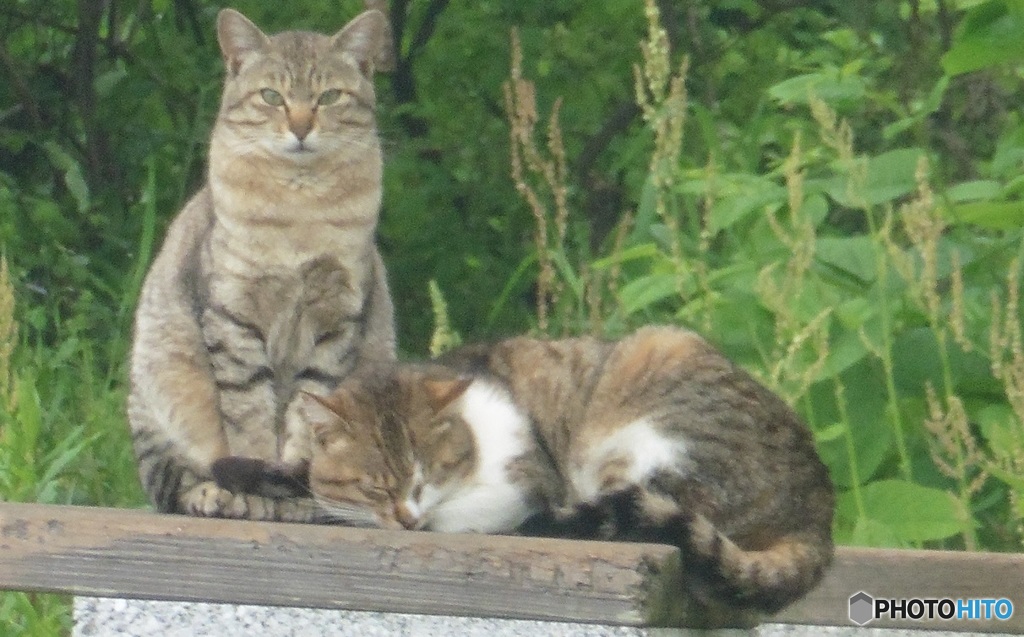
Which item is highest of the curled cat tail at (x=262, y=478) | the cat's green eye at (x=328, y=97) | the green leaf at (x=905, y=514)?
the cat's green eye at (x=328, y=97)

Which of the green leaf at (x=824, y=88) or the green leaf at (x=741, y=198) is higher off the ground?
the green leaf at (x=824, y=88)

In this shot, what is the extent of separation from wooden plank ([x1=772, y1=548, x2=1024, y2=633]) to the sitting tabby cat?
1024 millimetres

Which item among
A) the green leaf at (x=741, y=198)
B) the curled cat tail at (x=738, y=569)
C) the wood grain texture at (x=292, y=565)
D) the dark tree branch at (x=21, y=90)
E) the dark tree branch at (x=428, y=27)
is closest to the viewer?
the wood grain texture at (x=292, y=565)

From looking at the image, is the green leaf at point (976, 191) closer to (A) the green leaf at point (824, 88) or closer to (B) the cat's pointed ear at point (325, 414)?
(A) the green leaf at point (824, 88)

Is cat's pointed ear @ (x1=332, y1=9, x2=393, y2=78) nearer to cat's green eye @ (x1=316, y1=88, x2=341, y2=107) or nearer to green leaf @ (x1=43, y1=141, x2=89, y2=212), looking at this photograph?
cat's green eye @ (x1=316, y1=88, x2=341, y2=107)

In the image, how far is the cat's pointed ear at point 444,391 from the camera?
276 cm

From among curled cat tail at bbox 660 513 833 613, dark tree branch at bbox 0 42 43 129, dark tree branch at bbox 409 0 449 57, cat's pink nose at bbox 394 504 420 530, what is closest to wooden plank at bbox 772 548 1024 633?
curled cat tail at bbox 660 513 833 613

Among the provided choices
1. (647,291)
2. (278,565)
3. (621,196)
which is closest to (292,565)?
(278,565)

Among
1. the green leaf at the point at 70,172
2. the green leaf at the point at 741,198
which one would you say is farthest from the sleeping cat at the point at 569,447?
the green leaf at the point at 70,172

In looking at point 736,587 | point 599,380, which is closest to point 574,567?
point 736,587

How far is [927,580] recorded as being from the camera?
8.20 feet

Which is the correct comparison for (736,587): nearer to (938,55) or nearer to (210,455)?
(210,455)

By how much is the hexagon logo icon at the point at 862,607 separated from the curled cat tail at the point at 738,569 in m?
0.13

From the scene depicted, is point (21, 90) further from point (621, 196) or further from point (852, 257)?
point (852, 257)
